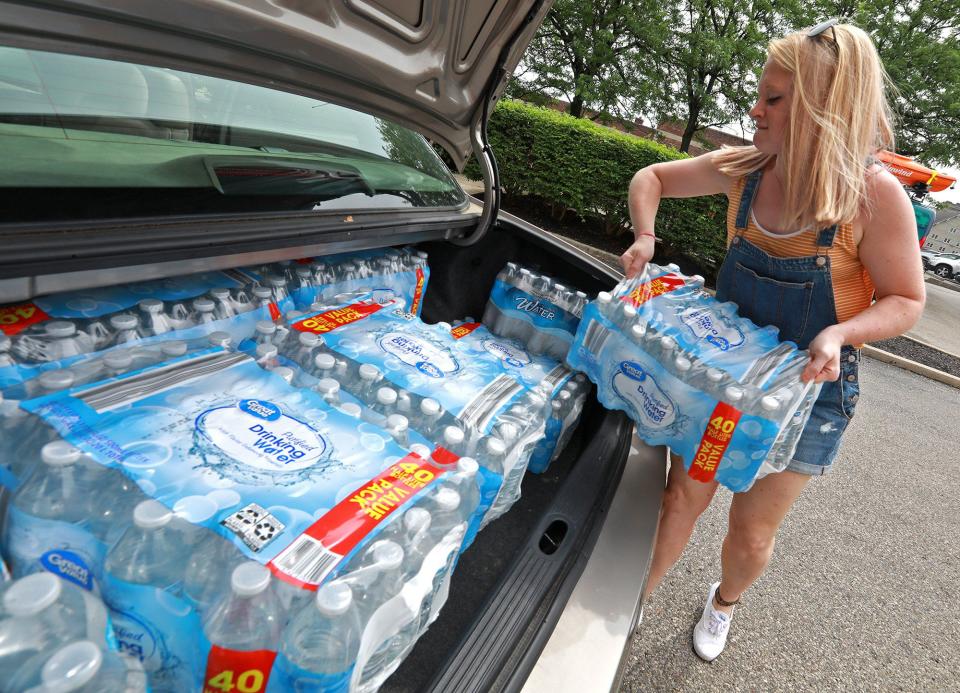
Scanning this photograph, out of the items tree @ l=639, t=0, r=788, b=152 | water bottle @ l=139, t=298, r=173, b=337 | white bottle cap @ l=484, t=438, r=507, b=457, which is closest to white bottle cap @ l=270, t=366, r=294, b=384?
water bottle @ l=139, t=298, r=173, b=337

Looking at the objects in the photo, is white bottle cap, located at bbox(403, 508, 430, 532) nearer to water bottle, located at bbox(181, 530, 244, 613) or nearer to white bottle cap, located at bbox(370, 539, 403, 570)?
white bottle cap, located at bbox(370, 539, 403, 570)

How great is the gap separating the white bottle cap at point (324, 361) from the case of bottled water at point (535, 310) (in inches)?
36.9

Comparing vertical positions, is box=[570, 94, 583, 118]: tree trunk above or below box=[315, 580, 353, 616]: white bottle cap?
above

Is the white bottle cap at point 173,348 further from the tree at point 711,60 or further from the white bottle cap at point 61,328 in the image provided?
the tree at point 711,60

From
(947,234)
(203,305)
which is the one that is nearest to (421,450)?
(203,305)

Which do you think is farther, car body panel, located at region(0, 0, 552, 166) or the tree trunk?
the tree trunk

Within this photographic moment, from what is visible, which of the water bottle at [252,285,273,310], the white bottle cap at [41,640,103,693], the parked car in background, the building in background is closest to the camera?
the white bottle cap at [41,640,103,693]

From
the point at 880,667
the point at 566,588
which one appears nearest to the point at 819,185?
the point at 566,588

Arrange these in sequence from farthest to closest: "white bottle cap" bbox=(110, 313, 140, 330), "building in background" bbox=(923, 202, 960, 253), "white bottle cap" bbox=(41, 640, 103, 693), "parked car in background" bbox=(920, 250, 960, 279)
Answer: "building in background" bbox=(923, 202, 960, 253) < "parked car in background" bbox=(920, 250, 960, 279) < "white bottle cap" bbox=(110, 313, 140, 330) < "white bottle cap" bbox=(41, 640, 103, 693)

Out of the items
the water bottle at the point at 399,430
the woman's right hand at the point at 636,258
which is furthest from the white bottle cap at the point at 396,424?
the woman's right hand at the point at 636,258

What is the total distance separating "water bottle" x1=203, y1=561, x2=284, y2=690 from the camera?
66 cm

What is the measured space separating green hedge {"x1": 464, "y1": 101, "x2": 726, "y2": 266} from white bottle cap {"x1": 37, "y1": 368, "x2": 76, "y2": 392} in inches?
303

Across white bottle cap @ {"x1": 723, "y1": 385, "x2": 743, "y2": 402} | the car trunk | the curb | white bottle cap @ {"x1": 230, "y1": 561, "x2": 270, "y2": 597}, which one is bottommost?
the curb

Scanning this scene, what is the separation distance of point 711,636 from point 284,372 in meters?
1.91
